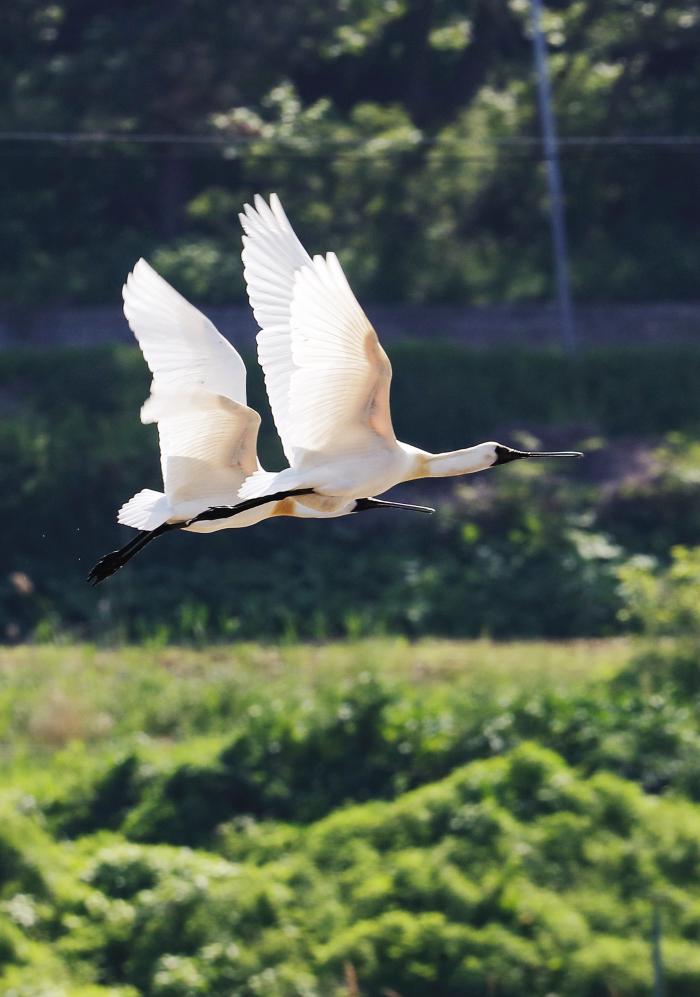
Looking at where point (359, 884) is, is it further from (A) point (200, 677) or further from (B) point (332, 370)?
(B) point (332, 370)

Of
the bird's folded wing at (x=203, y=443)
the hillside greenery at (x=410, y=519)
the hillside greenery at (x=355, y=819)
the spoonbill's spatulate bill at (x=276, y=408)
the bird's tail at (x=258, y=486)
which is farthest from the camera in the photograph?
the hillside greenery at (x=410, y=519)

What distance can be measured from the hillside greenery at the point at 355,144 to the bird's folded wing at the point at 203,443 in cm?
1907

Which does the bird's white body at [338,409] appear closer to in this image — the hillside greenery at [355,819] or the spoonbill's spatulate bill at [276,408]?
the spoonbill's spatulate bill at [276,408]

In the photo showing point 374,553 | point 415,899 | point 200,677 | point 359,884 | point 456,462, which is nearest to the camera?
point 456,462

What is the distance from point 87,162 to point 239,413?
22.9 m

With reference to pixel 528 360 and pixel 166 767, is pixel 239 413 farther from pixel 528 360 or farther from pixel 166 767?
pixel 528 360

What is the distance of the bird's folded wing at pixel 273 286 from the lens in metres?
8.27

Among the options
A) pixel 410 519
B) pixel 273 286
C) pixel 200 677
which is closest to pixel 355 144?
pixel 410 519

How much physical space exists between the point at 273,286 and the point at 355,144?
20106 mm

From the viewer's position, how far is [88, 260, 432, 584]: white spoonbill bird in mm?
7926

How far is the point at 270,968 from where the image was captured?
49.6ft

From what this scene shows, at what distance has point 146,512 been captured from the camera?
802cm

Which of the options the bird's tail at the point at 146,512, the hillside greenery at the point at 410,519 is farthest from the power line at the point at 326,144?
the bird's tail at the point at 146,512

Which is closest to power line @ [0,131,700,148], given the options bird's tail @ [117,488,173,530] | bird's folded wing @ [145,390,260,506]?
bird's folded wing @ [145,390,260,506]
